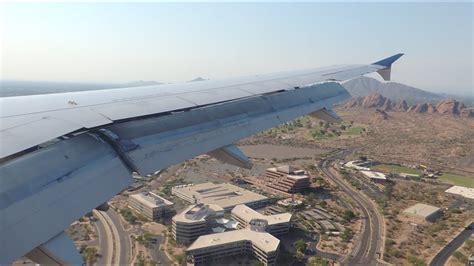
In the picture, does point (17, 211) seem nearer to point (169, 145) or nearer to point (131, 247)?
point (169, 145)

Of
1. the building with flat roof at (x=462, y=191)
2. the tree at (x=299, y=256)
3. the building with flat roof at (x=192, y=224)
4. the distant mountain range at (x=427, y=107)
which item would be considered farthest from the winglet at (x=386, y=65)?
the distant mountain range at (x=427, y=107)

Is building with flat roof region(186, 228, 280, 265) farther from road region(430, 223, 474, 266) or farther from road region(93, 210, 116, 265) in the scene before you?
road region(430, 223, 474, 266)

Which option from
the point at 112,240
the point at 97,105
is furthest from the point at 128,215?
the point at 97,105

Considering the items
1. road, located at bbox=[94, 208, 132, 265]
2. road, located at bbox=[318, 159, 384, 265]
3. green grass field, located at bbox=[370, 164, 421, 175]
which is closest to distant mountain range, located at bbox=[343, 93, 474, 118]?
green grass field, located at bbox=[370, 164, 421, 175]

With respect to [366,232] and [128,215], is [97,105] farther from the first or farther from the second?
[366,232]

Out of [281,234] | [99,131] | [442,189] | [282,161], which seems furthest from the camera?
[282,161]

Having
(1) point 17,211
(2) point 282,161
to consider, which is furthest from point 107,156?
(2) point 282,161

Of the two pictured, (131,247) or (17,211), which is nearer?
(17,211)
